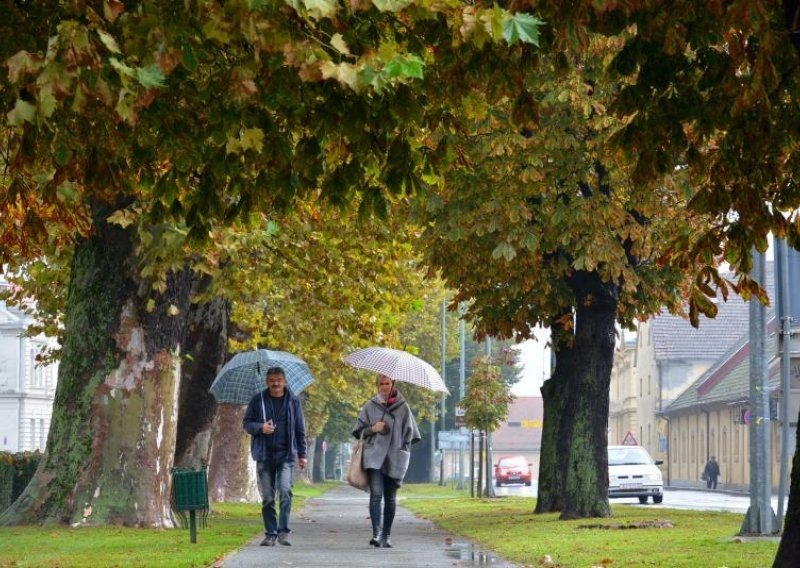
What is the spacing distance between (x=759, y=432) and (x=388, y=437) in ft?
15.2

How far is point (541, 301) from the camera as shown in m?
25.7

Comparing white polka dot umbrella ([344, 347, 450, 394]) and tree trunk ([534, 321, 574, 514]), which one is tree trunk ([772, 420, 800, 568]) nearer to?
white polka dot umbrella ([344, 347, 450, 394])

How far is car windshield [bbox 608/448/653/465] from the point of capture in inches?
1687

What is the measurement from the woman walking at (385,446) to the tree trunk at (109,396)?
4.59 m

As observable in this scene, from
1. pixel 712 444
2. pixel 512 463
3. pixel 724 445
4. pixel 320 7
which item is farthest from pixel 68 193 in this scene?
pixel 512 463

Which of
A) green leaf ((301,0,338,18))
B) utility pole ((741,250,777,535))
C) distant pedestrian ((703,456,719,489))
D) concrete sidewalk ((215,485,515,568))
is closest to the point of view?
green leaf ((301,0,338,18))

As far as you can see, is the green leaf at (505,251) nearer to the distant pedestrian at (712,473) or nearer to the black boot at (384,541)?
the black boot at (384,541)

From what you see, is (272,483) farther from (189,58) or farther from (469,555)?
(189,58)

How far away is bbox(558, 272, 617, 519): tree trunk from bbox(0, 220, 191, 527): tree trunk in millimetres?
7193

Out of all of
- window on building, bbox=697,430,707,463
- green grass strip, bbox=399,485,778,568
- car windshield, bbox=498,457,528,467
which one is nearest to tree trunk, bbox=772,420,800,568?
green grass strip, bbox=399,485,778,568

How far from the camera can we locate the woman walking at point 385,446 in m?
16.8

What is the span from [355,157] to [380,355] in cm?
871

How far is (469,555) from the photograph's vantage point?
1587 centimetres

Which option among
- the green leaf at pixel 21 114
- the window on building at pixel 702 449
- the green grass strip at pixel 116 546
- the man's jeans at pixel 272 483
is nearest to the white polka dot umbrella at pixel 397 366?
the man's jeans at pixel 272 483
